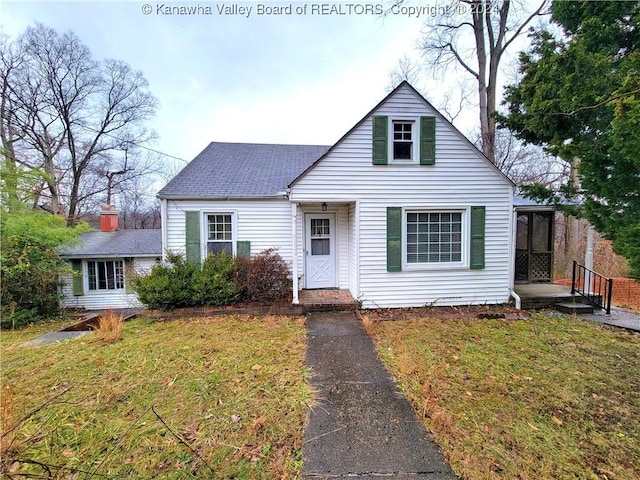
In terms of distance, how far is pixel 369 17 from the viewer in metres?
8.77

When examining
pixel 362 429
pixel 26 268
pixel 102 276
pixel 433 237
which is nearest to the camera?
pixel 362 429

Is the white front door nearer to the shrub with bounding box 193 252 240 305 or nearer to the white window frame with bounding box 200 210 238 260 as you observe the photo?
the white window frame with bounding box 200 210 238 260

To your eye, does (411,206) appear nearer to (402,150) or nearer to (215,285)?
(402,150)

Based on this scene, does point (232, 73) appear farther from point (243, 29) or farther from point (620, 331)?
point (620, 331)

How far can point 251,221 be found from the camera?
8086mm

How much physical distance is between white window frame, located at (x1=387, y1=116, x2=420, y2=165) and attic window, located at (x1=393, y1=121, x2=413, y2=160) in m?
0.06

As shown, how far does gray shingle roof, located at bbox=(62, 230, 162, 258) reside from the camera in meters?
11.8

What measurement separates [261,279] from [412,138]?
5330 mm

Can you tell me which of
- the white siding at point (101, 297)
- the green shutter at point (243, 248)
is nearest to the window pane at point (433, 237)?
the green shutter at point (243, 248)

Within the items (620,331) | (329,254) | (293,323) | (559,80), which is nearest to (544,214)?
(620,331)

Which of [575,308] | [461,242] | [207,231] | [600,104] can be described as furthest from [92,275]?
[575,308]

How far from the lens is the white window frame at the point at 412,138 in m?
6.76

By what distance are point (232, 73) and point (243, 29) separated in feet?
10.9

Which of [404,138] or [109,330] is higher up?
[404,138]
